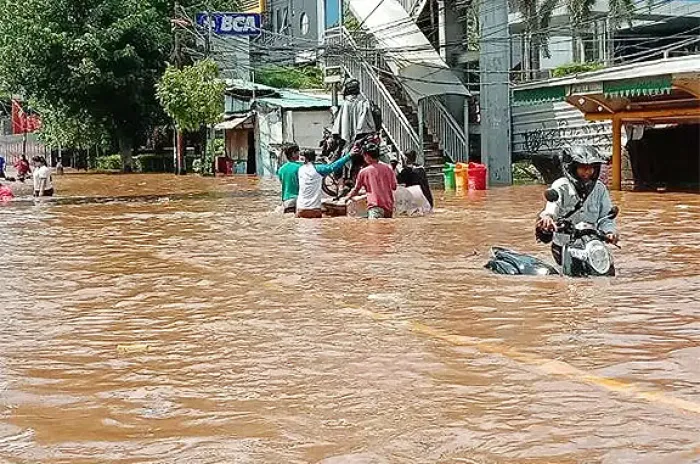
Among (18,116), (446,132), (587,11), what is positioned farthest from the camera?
(18,116)

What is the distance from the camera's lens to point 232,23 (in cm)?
3809

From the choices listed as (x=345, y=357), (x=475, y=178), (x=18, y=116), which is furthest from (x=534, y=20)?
(x=18, y=116)

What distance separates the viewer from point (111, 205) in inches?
921

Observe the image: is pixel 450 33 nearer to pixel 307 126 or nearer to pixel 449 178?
pixel 449 178

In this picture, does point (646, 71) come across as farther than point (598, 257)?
Yes

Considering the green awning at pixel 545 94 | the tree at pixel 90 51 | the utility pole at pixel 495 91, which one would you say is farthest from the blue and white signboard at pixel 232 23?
the green awning at pixel 545 94

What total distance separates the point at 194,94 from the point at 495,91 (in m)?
13.9

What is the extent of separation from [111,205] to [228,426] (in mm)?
19145

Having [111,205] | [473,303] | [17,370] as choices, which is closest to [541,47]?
[111,205]

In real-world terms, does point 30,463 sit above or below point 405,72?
below

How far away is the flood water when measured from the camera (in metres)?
4.67

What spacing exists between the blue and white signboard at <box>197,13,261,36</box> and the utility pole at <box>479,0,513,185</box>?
12.1 metres

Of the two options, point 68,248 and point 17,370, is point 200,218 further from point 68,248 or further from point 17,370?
point 17,370

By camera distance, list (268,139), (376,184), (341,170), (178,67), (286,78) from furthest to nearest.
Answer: (286,78)
(178,67)
(268,139)
(341,170)
(376,184)
